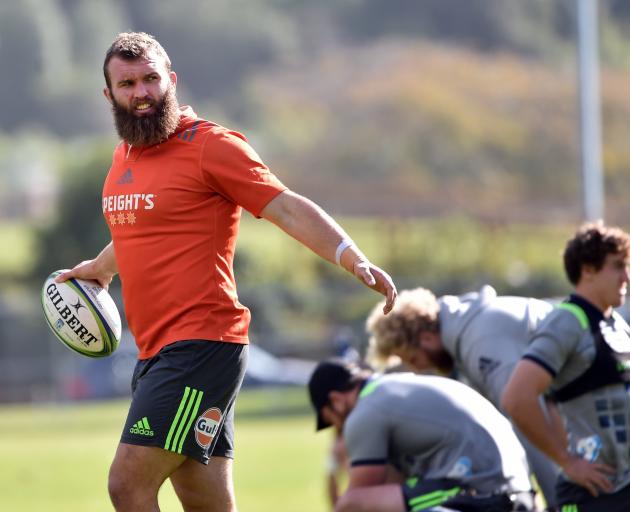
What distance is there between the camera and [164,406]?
529cm

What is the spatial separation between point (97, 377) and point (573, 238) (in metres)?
28.4

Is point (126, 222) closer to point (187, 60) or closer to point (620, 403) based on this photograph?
point (620, 403)

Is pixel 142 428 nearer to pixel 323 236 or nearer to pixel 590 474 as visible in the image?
pixel 323 236

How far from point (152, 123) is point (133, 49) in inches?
11.6

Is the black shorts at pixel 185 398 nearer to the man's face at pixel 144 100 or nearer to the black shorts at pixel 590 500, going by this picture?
the man's face at pixel 144 100

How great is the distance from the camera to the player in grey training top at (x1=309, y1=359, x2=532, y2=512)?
20.1ft

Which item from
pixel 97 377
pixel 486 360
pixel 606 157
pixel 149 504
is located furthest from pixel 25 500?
pixel 606 157

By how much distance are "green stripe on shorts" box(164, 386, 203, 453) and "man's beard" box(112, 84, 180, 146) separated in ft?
3.19

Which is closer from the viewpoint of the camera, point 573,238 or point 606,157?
point 573,238

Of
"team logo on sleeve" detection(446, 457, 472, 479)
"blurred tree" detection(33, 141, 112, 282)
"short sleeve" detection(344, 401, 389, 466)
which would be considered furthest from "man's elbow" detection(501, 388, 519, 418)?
"blurred tree" detection(33, 141, 112, 282)

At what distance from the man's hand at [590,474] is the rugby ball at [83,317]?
6.52 feet

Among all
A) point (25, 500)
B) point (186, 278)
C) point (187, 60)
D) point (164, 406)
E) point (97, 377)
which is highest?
point (187, 60)

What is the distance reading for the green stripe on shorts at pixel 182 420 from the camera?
5285 millimetres

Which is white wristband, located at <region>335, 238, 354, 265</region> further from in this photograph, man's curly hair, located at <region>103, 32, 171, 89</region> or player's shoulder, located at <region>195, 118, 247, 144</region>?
man's curly hair, located at <region>103, 32, 171, 89</region>
